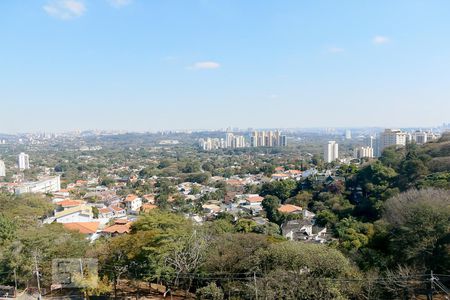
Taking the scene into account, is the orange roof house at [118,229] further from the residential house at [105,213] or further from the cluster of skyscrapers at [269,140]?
the cluster of skyscrapers at [269,140]

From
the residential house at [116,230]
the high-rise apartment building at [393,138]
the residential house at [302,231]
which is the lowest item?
the residential house at [116,230]

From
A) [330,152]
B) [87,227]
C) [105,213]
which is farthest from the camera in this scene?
[330,152]

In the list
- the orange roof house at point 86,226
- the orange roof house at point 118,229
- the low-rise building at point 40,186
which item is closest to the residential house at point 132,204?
the orange roof house at point 86,226

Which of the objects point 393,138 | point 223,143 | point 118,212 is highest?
point 393,138

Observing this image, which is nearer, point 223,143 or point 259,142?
point 259,142

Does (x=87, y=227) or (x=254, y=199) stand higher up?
(x=87, y=227)

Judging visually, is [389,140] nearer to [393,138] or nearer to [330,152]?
[393,138]

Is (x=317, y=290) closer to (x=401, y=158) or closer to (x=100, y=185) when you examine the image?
(x=401, y=158)

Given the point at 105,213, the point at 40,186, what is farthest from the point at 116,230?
the point at 40,186

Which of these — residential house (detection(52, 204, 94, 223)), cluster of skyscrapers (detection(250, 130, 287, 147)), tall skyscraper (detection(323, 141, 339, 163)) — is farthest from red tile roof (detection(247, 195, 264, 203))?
cluster of skyscrapers (detection(250, 130, 287, 147))

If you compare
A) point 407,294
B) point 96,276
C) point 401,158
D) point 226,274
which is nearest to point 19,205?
point 96,276

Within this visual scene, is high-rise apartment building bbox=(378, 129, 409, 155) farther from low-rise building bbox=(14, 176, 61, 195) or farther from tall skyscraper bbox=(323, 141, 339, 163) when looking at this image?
low-rise building bbox=(14, 176, 61, 195)
